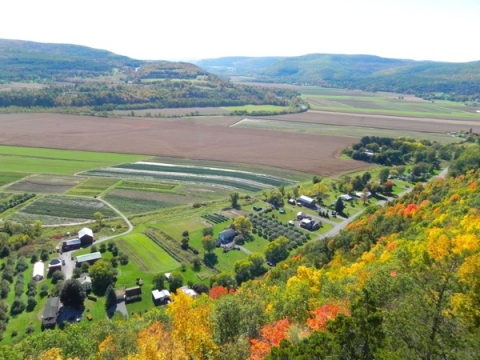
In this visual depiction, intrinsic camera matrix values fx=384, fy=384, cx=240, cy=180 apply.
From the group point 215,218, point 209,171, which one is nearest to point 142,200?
point 215,218

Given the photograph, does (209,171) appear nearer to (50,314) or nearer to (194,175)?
(194,175)

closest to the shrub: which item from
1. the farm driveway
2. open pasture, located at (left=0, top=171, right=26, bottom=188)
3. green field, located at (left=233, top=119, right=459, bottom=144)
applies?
the farm driveway

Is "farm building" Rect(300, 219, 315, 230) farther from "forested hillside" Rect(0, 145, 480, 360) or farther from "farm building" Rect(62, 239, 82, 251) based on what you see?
"farm building" Rect(62, 239, 82, 251)

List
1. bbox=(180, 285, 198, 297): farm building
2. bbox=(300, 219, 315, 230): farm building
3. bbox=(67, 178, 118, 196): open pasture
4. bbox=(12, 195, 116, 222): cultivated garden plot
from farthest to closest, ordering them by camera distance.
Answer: bbox=(67, 178, 118, 196): open pasture < bbox=(12, 195, 116, 222): cultivated garden plot < bbox=(300, 219, 315, 230): farm building < bbox=(180, 285, 198, 297): farm building

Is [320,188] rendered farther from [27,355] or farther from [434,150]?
[27,355]

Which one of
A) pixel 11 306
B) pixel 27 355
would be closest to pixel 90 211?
pixel 11 306

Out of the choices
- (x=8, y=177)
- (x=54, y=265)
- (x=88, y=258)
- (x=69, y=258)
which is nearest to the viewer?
(x=54, y=265)

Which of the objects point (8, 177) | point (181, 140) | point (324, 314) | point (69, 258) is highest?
point (324, 314)
